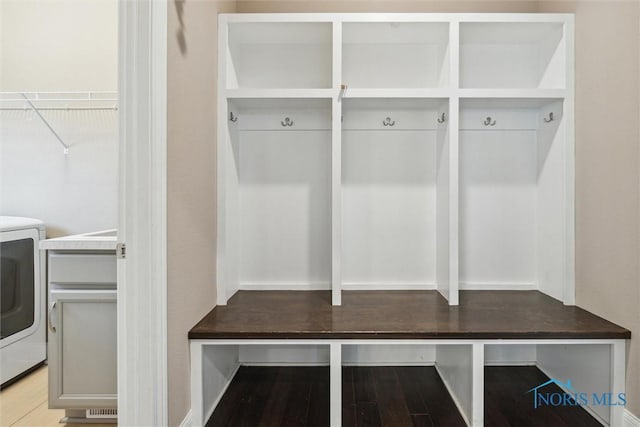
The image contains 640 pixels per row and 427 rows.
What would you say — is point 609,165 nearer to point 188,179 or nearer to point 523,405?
point 523,405

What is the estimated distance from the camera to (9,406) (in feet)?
6.03

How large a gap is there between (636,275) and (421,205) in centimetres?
107

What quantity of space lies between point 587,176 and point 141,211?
6.83 feet

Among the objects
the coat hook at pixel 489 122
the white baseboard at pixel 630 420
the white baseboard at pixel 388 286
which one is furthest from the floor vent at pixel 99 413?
the coat hook at pixel 489 122

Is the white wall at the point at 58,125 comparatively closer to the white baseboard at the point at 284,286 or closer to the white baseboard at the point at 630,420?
the white baseboard at the point at 284,286

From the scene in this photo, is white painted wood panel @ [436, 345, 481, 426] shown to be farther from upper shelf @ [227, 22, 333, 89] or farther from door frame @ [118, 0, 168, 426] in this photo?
upper shelf @ [227, 22, 333, 89]

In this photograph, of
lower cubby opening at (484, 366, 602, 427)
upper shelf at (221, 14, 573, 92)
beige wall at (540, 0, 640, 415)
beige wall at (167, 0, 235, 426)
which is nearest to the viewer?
beige wall at (167, 0, 235, 426)

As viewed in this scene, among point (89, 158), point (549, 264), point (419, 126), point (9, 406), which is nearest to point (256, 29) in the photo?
point (419, 126)

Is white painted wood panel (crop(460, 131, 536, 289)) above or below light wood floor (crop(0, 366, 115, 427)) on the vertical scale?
above

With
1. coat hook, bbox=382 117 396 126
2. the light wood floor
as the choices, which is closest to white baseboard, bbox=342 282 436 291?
coat hook, bbox=382 117 396 126

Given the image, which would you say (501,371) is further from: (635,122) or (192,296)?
(192,296)

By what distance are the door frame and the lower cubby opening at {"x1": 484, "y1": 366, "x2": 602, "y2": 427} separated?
5.09ft

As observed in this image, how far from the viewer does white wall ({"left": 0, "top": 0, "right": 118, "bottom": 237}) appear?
2.38 m

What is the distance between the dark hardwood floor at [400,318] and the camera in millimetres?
1529
